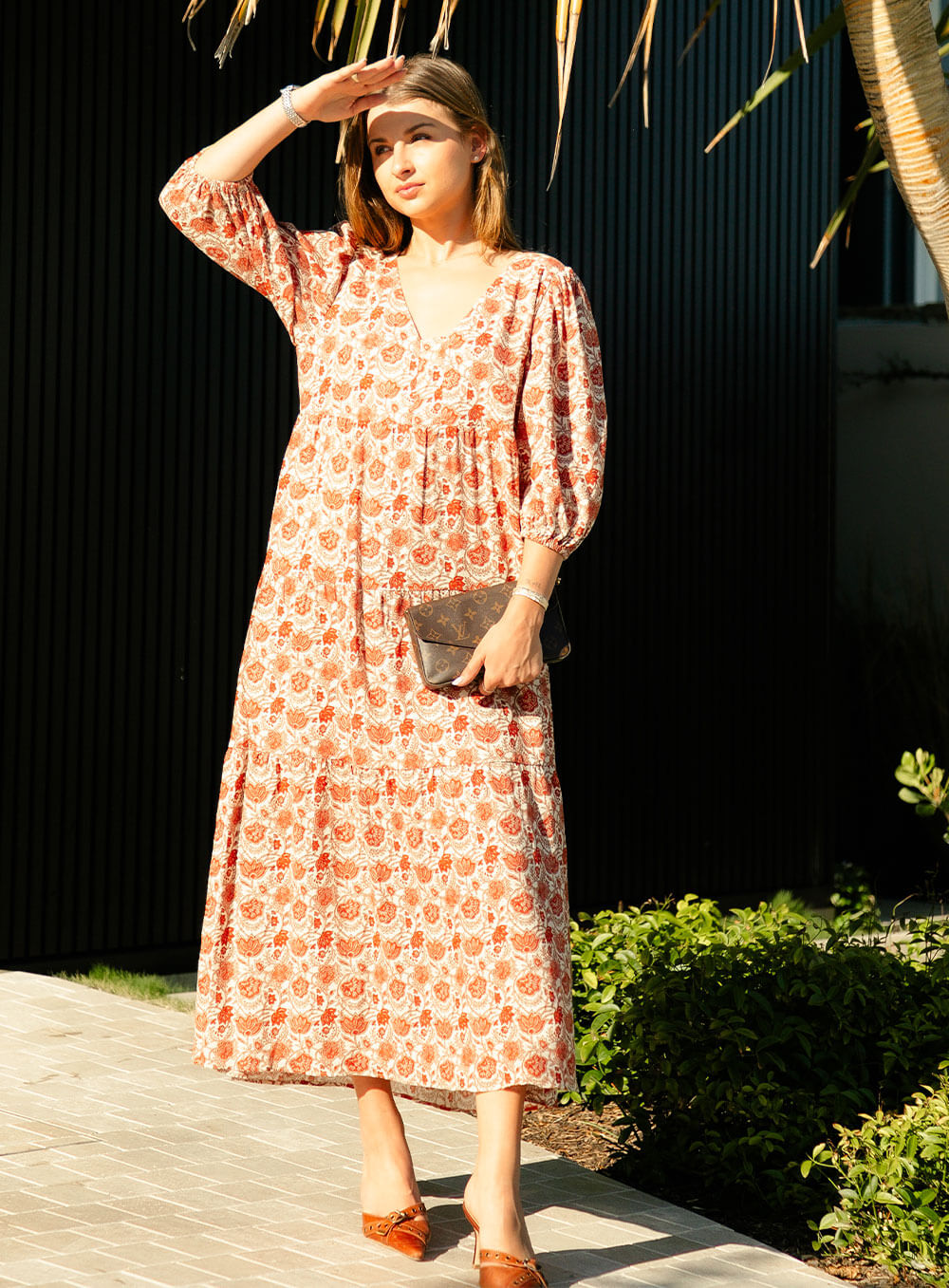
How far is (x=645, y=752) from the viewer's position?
6.92 meters

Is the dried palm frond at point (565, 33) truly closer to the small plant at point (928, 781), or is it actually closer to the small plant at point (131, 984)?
the small plant at point (928, 781)

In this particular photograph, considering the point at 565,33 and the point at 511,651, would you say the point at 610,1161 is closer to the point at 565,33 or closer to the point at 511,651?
the point at 511,651

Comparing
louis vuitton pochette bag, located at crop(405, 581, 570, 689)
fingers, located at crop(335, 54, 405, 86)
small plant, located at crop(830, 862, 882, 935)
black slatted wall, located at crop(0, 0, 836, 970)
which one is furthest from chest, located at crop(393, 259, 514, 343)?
small plant, located at crop(830, 862, 882, 935)

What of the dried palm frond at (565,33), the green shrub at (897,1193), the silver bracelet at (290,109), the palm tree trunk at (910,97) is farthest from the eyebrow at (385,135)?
the green shrub at (897,1193)

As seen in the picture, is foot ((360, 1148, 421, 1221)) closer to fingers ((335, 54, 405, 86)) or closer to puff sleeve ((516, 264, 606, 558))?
puff sleeve ((516, 264, 606, 558))

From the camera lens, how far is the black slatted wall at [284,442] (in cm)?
534

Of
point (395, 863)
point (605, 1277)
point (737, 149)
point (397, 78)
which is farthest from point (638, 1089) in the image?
point (737, 149)

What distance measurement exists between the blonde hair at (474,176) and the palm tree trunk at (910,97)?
67cm

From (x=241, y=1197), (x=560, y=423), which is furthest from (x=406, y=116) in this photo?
(x=241, y=1197)

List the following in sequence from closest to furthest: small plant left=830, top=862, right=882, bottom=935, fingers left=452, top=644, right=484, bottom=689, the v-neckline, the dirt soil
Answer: fingers left=452, top=644, right=484, bottom=689, the v-neckline, the dirt soil, small plant left=830, top=862, right=882, bottom=935

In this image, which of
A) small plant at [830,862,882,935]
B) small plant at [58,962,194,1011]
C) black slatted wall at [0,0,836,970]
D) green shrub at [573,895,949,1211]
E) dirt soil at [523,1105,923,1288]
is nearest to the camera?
dirt soil at [523,1105,923,1288]

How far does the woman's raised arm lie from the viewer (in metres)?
2.88

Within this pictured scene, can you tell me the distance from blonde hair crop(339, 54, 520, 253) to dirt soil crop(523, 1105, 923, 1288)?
76.9 inches

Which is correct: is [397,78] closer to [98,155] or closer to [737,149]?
[98,155]
